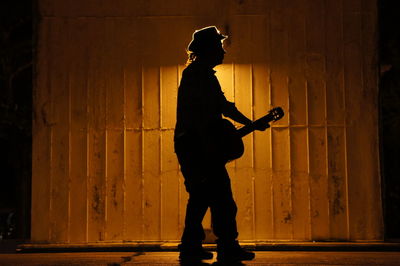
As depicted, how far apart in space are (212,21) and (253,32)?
467mm

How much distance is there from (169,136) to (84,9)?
1.72 m

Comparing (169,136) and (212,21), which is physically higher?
(212,21)

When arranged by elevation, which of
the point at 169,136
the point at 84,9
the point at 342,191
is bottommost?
the point at 342,191

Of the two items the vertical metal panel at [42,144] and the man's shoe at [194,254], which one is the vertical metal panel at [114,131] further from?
the man's shoe at [194,254]

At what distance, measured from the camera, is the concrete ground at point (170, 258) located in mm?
5453

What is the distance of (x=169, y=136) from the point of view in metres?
6.80

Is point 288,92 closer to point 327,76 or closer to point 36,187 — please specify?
point 327,76

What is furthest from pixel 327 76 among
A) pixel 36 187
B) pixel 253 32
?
pixel 36 187


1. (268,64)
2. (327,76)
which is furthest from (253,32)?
(327,76)

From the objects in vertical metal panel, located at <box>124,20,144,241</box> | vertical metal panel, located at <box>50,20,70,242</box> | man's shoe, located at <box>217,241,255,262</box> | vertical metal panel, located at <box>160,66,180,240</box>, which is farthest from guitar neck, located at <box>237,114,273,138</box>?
vertical metal panel, located at <box>50,20,70,242</box>

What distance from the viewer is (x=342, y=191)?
6664 mm

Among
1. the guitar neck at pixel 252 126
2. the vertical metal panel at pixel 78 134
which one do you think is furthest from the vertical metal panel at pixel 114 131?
the guitar neck at pixel 252 126

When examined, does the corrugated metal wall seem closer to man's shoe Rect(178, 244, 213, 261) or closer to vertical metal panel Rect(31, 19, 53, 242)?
vertical metal panel Rect(31, 19, 53, 242)

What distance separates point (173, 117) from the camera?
22.4ft
